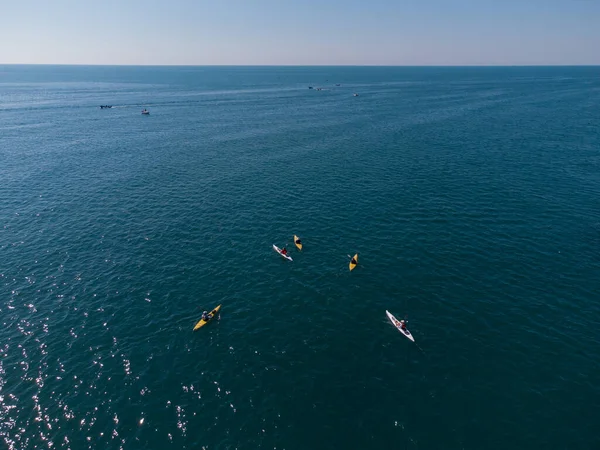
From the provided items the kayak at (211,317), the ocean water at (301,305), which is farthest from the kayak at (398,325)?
the kayak at (211,317)

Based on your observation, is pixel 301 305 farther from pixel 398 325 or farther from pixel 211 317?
pixel 398 325

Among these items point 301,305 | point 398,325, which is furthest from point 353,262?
point 398,325

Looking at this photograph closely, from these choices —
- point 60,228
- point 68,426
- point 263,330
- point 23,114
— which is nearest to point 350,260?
point 263,330

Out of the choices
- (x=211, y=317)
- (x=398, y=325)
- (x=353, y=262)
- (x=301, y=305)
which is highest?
(x=353, y=262)

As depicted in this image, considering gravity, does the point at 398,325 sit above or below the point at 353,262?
below

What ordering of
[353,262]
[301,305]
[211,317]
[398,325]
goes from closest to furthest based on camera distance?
[398,325]
[211,317]
[301,305]
[353,262]

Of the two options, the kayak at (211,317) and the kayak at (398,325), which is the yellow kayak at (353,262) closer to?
the kayak at (398,325)

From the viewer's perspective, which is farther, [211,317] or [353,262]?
[353,262]

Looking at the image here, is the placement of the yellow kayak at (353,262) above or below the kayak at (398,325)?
above

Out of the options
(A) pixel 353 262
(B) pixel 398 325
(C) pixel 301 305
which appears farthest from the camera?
(A) pixel 353 262
